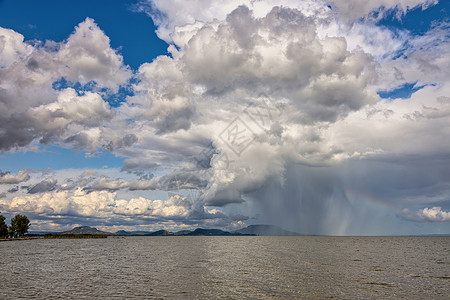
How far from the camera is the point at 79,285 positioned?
4656cm

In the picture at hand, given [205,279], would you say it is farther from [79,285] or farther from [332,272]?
[332,272]

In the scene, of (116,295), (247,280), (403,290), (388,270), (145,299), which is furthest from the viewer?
(388,270)

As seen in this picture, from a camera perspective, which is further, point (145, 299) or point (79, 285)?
point (79, 285)

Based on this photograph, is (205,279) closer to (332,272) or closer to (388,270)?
(332,272)

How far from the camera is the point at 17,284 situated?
4659cm

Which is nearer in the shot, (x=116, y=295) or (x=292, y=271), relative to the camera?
(x=116, y=295)

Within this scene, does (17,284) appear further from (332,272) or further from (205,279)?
(332,272)

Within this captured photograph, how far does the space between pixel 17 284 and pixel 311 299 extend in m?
44.3

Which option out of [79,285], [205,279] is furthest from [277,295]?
[79,285]

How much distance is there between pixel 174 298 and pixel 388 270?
48445 mm

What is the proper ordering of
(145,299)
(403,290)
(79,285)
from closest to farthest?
(145,299) → (403,290) → (79,285)

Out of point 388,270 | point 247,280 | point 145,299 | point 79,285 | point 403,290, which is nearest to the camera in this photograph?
point 145,299

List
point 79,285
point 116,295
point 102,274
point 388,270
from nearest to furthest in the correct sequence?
point 116,295 → point 79,285 → point 102,274 → point 388,270

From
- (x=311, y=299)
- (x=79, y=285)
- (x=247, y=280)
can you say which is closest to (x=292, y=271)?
(x=247, y=280)
